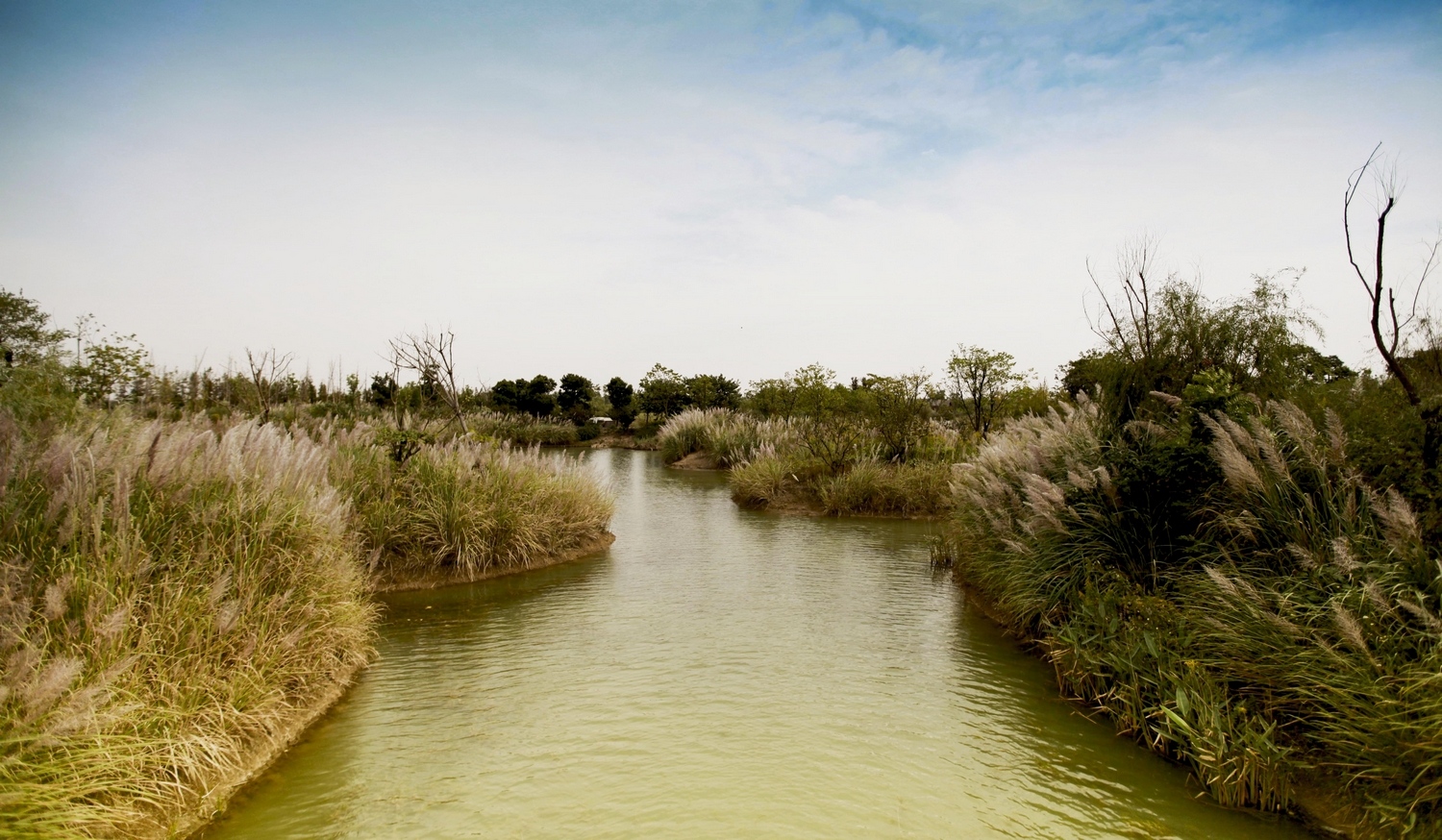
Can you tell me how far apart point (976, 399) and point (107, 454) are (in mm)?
20214

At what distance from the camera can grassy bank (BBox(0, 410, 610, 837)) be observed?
311 centimetres

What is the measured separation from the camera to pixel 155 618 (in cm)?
393

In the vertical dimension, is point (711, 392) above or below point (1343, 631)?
above

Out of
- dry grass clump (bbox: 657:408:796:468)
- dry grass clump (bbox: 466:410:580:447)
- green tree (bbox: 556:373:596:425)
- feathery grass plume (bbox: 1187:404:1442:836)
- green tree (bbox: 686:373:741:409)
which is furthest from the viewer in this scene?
green tree (bbox: 556:373:596:425)

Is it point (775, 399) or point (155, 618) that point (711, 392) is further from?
point (155, 618)

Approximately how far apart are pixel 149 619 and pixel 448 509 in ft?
17.1

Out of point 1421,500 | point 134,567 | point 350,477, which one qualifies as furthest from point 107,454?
point 1421,500

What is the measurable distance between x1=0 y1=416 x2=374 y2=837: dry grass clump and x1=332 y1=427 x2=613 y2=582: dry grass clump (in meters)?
3.17

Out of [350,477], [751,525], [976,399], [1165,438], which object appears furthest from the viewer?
[976,399]

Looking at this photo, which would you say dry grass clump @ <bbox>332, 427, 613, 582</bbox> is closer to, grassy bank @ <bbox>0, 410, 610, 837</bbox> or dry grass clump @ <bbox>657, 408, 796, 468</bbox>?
grassy bank @ <bbox>0, 410, 610, 837</bbox>

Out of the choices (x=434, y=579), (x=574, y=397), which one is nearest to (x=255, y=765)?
(x=434, y=579)

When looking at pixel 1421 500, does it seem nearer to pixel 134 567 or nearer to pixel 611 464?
pixel 134 567

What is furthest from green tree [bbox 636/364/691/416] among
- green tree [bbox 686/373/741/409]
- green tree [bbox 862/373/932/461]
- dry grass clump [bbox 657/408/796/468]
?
green tree [bbox 862/373/932/461]

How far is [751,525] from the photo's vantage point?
1420 centimetres
